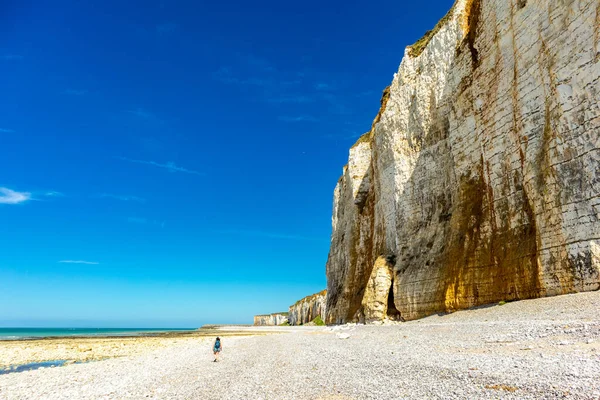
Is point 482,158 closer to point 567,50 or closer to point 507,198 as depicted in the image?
point 507,198

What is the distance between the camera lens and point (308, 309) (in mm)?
88438

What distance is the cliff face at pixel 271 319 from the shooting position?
126 meters

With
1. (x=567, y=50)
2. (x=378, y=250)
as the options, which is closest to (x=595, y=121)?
(x=567, y=50)

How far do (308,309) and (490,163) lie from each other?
241ft

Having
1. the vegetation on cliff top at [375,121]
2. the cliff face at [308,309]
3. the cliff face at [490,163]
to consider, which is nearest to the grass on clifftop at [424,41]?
the cliff face at [490,163]

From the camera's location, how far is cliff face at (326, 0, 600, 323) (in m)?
15.1

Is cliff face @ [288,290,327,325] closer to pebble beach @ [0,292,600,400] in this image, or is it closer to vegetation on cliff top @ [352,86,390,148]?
vegetation on cliff top @ [352,86,390,148]

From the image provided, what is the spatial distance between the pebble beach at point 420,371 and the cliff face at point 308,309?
200ft

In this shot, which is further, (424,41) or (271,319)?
(271,319)

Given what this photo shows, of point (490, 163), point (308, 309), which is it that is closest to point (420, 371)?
point (490, 163)

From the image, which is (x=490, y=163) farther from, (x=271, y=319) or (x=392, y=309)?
(x=271, y=319)

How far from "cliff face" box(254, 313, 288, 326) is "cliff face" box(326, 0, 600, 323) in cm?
9462

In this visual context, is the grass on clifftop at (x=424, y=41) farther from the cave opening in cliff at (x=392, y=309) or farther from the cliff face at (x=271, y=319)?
the cliff face at (x=271, y=319)

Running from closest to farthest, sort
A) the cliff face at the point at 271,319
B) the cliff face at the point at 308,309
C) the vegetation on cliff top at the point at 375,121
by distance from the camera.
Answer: the vegetation on cliff top at the point at 375,121 → the cliff face at the point at 308,309 → the cliff face at the point at 271,319
